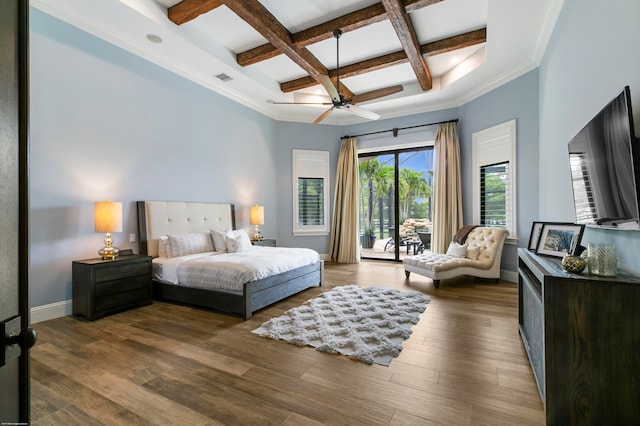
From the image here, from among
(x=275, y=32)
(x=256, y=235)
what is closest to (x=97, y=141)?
(x=275, y=32)

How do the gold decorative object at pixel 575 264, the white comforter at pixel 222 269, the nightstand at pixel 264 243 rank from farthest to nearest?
the nightstand at pixel 264 243 → the white comforter at pixel 222 269 → the gold decorative object at pixel 575 264

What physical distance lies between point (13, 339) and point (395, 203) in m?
6.41

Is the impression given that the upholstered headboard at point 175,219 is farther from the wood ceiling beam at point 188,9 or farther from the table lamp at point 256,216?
the wood ceiling beam at point 188,9

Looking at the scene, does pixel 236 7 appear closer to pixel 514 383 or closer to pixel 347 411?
pixel 347 411

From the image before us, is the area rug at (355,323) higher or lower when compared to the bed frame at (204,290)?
lower

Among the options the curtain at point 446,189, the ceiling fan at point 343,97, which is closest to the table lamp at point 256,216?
the ceiling fan at point 343,97

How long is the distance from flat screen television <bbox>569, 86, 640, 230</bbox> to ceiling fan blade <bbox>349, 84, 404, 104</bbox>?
390 centimetres

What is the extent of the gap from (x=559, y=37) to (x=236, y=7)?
340cm

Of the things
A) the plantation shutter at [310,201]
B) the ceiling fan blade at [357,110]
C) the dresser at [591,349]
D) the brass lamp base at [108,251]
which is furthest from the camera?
the plantation shutter at [310,201]

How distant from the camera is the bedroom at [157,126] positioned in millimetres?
2381

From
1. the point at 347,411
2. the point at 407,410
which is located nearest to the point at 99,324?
the point at 347,411

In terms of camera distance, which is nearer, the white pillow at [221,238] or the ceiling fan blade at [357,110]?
the ceiling fan blade at [357,110]

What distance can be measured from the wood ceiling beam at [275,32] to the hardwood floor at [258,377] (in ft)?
10.4

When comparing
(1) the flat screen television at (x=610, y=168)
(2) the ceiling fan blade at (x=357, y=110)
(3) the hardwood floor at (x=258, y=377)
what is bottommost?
(3) the hardwood floor at (x=258, y=377)
